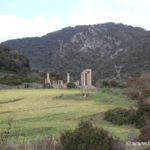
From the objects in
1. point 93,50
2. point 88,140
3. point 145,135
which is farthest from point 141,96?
point 93,50

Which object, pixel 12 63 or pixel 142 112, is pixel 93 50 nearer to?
pixel 12 63

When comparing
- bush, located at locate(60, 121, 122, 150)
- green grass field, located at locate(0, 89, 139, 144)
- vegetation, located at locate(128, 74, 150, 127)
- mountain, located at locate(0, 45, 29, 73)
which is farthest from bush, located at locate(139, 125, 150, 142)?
mountain, located at locate(0, 45, 29, 73)

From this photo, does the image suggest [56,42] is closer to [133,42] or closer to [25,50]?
[25,50]

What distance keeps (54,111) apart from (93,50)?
73.4 meters

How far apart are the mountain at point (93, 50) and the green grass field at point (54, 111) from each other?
4118 cm

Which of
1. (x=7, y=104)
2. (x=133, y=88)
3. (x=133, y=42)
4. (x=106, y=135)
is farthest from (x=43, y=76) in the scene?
(x=106, y=135)

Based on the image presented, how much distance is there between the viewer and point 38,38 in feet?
391

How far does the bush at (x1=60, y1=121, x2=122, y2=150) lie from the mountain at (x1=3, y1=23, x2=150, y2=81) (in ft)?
208

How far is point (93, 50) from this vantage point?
10081cm

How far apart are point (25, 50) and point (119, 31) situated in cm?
2060

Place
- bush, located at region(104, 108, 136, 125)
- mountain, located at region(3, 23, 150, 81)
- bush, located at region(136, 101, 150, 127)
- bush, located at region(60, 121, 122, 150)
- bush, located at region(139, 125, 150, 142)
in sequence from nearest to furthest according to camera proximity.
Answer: bush, located at region(60, 121, 122, 150) < bush, located at region(139, 125, 150, 142) < bush, located at region(136, 101, 150, 127) < bush, located at region(104, 108, 136, 125) < mountain, located at region(3, 23, 150, 81)

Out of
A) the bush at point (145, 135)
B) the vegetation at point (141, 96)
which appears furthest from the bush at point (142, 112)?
the bush at point (145, 135)

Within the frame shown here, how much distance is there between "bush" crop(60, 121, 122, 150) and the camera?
11.3 metres

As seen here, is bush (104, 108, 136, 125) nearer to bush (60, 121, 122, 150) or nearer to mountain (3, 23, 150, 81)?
bush (60, 121, 122, 150)
